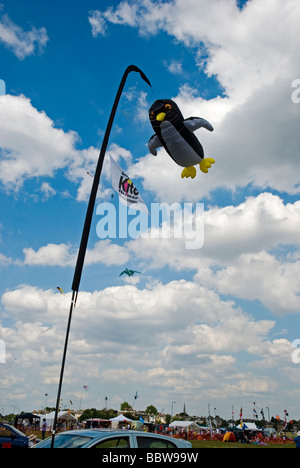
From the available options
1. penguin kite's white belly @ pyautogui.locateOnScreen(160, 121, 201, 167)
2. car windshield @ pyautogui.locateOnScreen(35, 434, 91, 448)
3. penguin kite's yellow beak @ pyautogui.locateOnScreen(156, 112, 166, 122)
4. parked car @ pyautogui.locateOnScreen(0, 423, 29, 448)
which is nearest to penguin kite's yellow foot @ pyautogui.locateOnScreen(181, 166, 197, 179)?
penguin kite's white belly @ pyautogui.locateOnScreen(160, 121, 201, 167)

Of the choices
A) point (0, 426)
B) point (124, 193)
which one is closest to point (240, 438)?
point (0, 426)

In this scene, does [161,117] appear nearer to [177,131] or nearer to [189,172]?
[177,131]

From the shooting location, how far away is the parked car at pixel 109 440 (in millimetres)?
5602

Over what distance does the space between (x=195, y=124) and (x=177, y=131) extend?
439 mm

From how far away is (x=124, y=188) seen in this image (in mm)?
10391

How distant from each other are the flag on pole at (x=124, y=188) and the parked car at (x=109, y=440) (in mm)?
5813

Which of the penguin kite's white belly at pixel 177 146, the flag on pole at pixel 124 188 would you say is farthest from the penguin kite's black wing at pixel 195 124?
the flag on pole at pixel 124 188

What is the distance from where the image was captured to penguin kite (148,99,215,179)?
912cm

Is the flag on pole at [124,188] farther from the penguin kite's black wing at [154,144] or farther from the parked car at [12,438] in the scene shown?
the parked car at [12,438]

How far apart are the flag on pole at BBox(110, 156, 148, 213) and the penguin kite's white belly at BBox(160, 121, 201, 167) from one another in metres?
1.60
